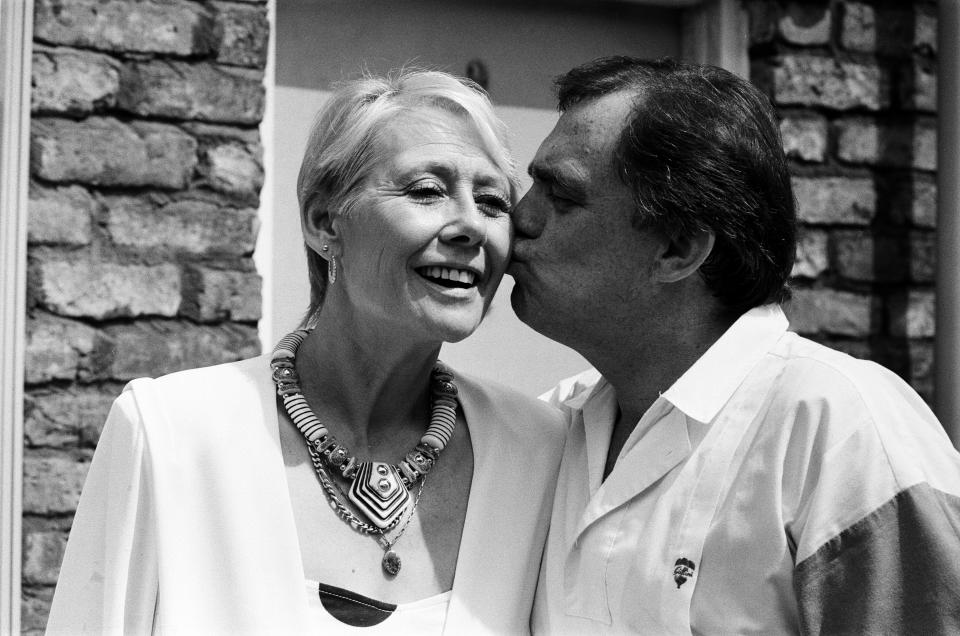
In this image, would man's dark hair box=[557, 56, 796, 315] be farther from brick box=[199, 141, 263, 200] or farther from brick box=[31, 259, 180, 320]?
brick box=[31, 259, 180, 320]

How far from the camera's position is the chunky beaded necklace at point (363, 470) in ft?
7.32

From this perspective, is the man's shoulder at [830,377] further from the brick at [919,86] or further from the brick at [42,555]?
the brick at [919,86]

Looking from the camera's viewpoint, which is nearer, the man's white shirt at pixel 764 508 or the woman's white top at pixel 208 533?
the man's white shirt at pixel 764 508

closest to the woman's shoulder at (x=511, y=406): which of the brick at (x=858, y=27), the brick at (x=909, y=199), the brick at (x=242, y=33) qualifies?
the brick at (x=242, y=33)

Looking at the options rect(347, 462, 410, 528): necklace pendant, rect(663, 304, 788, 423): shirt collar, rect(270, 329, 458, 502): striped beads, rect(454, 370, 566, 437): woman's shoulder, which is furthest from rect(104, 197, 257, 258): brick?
rect(663, 304, 788, 423): shirt collar

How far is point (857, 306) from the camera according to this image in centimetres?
386

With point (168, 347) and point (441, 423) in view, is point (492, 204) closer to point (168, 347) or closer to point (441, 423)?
point (441, 423)

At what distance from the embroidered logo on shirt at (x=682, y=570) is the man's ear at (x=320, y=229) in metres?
0.88

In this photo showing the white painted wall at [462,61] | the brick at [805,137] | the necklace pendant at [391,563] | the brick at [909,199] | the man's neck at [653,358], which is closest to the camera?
the necklace pendant at [391,563]

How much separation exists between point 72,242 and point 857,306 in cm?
235

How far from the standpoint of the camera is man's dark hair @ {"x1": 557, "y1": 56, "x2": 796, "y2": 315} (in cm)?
224

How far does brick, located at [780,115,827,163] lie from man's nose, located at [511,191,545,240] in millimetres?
1640

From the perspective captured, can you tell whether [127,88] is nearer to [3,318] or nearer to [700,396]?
[3,318]

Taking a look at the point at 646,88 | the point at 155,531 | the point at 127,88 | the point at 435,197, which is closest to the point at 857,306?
the point at 646,88
